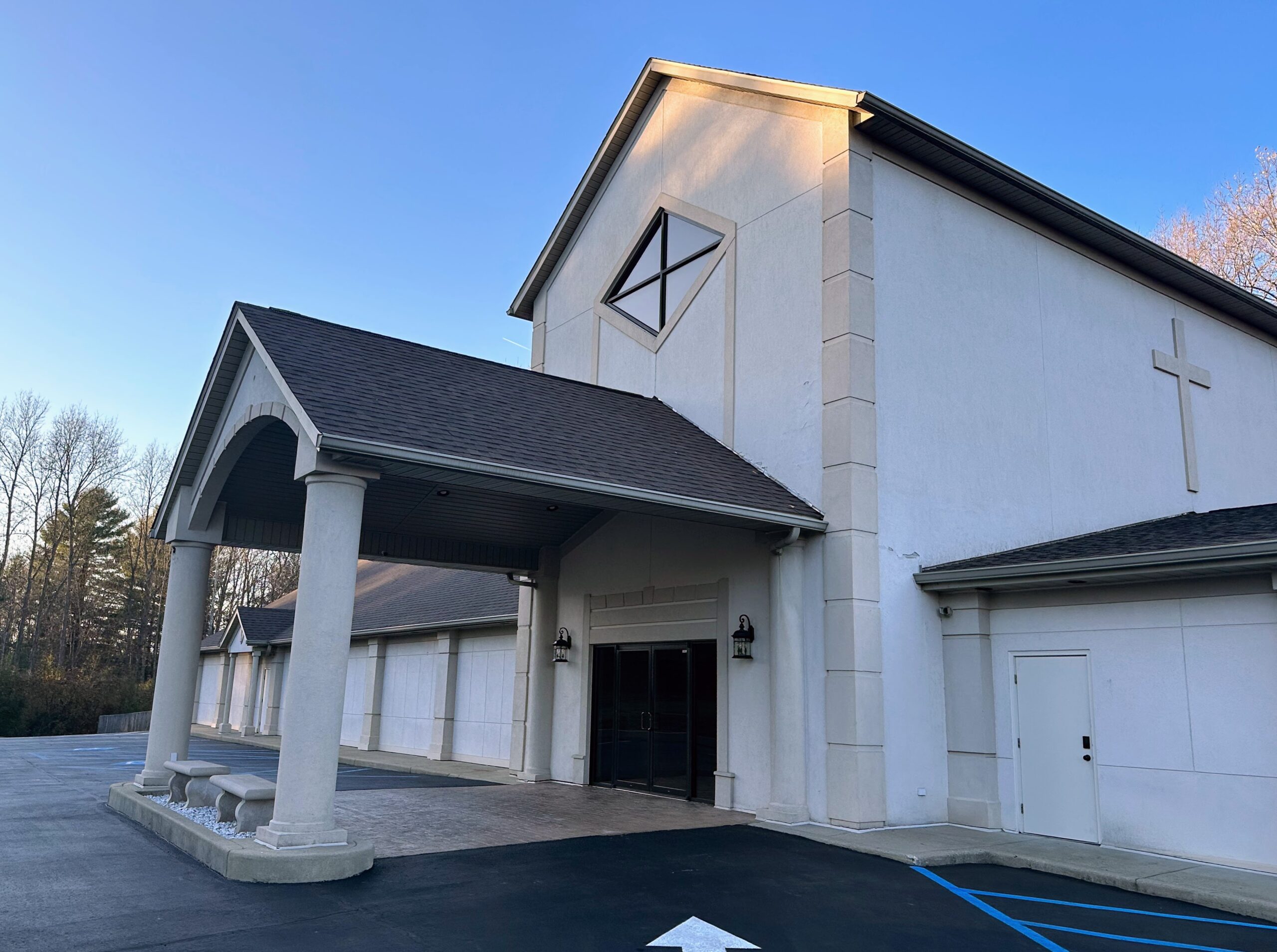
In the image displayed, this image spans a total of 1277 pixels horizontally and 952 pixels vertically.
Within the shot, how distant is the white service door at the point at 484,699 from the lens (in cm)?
1947

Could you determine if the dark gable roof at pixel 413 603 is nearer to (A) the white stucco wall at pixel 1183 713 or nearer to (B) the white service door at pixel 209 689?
(B) the white service door at pixel 209 689

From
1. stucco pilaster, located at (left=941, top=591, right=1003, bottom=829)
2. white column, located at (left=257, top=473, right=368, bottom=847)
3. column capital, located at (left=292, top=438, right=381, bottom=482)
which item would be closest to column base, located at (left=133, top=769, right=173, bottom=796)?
white column, located at (left=257, top=473, right=368, bottom=847)

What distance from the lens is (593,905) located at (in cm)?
749

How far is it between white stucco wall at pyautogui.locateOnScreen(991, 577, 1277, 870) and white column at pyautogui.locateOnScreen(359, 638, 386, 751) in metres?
17.9

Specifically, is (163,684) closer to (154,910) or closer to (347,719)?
(154,910)

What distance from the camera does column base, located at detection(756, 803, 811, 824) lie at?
1119 centimetres

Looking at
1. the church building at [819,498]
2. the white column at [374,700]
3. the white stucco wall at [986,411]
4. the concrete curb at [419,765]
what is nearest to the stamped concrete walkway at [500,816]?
the church building at [819,498]

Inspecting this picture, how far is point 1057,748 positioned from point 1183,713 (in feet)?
5.07

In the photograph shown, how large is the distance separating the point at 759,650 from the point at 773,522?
2.14 meters

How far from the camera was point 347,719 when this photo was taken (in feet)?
86.6

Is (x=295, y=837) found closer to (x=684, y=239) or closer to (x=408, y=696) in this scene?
(x=684, y=239)

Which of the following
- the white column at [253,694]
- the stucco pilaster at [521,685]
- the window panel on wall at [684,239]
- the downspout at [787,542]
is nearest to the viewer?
the downspout at [787,542]

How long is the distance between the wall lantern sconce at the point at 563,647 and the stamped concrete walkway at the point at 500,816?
2183 mm

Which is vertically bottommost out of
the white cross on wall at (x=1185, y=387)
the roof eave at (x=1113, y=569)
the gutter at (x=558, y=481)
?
the roof eave at (x=1113, y=569)
